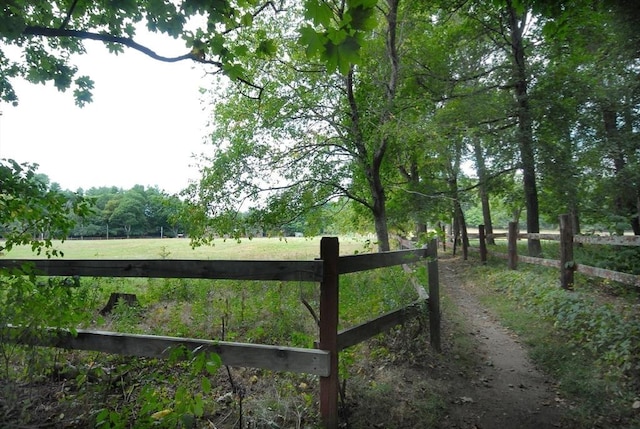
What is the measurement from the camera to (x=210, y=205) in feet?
31.7

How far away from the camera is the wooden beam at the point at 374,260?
345 cm

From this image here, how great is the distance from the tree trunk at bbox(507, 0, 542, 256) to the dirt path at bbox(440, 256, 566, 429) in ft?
22.5

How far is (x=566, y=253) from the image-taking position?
310 inches

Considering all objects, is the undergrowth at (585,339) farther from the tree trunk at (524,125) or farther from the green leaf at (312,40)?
the green leaf at (312,40)

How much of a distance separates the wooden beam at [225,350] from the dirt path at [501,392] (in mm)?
1625

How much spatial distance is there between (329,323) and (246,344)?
28.5 inches

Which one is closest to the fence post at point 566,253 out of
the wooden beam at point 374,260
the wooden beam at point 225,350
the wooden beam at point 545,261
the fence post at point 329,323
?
the wooden beam at point 545,261

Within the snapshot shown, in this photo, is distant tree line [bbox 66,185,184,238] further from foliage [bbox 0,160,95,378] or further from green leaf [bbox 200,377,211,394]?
green leaf [bbox 200,377,211,394]

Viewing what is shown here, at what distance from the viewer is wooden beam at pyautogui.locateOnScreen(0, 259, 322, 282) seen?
319 centimetres

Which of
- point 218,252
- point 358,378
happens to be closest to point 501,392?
point 358,378

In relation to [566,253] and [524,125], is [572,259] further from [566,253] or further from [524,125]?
[524,125]

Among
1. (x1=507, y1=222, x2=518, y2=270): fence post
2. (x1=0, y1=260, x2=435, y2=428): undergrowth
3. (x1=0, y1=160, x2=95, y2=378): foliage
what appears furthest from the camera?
(x1=507, y1=222, x2=518, y2=270): fence post

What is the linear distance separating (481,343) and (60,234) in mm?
6060

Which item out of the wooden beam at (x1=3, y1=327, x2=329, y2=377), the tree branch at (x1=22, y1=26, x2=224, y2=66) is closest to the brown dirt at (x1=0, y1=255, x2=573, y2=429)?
the wooden beam at (x1=3, y1=327, x2=329, y2=377)
